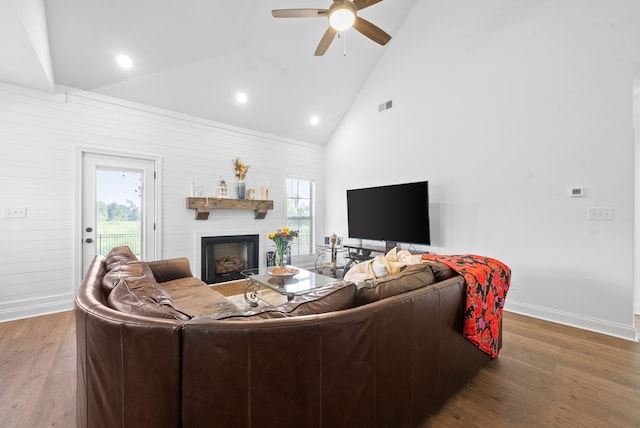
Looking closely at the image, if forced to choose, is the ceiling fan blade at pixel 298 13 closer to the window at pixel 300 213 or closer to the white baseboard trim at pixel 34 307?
the window at pixel 300 213

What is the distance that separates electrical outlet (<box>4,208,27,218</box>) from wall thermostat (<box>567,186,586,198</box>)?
6117 millimetres

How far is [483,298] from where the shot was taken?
6.48ft

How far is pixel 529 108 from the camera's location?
3377 millimetres

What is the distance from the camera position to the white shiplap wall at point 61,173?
327cm

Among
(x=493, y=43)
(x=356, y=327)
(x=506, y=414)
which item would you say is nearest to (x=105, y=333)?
(x=356, y=327)

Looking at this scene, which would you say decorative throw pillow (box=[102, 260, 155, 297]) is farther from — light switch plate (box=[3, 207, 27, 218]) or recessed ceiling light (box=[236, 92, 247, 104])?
recessed ceiling light (box=[236, 92, 247, 104])

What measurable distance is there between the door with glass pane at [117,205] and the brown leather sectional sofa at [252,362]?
294 centimetres

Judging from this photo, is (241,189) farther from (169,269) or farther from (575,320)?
(575,320)

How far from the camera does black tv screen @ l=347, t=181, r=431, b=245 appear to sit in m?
4.03

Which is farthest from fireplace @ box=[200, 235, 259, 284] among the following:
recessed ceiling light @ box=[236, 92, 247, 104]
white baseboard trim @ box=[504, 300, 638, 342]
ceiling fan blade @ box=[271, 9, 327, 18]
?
white baseboard trim @ box=[504, 300, 638, 342]

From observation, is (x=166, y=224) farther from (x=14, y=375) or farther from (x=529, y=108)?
(x=529, y=108)

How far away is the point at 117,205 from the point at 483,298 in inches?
174

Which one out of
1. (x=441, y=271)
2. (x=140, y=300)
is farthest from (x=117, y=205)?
(x=441, y=271)

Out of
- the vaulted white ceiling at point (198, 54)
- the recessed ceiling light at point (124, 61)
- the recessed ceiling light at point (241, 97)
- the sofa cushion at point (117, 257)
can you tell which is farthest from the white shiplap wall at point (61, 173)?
the sofa cushion at point (117, 257)
